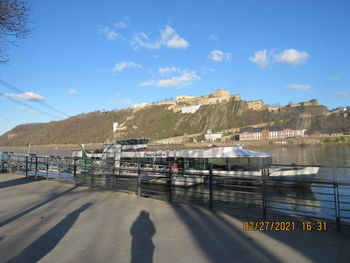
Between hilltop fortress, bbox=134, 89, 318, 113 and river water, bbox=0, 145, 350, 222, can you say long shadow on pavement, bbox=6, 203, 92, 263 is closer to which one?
river water, bbox=0, 145, 350, 222

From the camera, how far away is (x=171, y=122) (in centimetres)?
17662

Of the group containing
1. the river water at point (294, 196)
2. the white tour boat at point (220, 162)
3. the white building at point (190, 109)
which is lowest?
the river water at point (294, 196)

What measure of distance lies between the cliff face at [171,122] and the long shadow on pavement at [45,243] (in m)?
149

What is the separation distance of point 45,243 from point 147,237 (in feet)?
5.79

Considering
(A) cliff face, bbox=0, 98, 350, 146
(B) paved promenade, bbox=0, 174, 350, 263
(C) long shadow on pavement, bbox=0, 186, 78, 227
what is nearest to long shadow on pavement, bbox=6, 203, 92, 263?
(B) paved promenade, bbox=0, 174, 350, 263

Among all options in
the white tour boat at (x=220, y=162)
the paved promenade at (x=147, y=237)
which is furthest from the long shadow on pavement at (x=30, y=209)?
the white tour boat at (x=220, y=162)

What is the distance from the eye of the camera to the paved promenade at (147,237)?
4.13 m

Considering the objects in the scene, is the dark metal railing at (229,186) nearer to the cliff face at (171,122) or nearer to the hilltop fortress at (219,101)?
the cliff face at (171,122)

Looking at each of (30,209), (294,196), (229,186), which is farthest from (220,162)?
(30,209)

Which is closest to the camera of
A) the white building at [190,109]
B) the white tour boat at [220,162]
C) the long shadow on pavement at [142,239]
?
the long shadow on pavement at [142,239]

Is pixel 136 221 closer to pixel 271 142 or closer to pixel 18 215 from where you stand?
pixel 18 215

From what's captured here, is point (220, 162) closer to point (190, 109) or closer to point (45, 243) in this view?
point (45, 243)

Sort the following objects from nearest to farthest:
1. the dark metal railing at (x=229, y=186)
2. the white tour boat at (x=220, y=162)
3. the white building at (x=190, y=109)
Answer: the dark metal railing at (x=229, y=186), the white tour boat at (x=220, y=162), the white building at (x=190, y=109)

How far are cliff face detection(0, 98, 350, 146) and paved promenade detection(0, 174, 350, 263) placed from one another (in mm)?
147251
